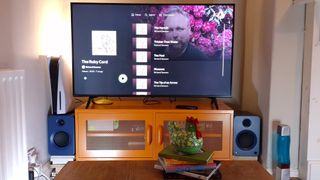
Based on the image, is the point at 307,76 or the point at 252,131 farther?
the point at 252,131

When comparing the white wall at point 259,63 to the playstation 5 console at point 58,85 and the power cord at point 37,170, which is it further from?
the power cord at point 37,170

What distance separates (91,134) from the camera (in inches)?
112

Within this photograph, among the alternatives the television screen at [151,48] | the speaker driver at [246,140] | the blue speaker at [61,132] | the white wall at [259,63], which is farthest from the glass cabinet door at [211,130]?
the blue speaker at [61,132]

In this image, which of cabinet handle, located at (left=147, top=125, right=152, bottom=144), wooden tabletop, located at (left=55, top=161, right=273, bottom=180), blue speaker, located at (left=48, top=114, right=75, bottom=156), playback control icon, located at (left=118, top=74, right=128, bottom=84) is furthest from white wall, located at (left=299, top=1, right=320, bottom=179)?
blue speaker, located at (left=48, top=114, right=75, bottom=156)

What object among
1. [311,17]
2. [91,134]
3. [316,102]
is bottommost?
[91,134]

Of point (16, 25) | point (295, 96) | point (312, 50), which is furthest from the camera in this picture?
point (295, 96)

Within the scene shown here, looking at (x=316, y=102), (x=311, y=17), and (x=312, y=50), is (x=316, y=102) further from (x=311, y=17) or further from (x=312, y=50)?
(x=311, y=17)

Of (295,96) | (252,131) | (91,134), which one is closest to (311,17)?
(295,96)

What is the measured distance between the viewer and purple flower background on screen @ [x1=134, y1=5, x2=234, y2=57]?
111 inches

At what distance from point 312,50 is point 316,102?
0.40 metres

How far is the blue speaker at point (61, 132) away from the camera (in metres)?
2.80

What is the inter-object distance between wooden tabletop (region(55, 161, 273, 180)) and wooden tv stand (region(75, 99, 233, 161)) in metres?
1.00

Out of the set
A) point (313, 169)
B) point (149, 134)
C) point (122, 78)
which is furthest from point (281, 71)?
point (122, 78)

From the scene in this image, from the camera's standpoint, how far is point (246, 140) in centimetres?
290
